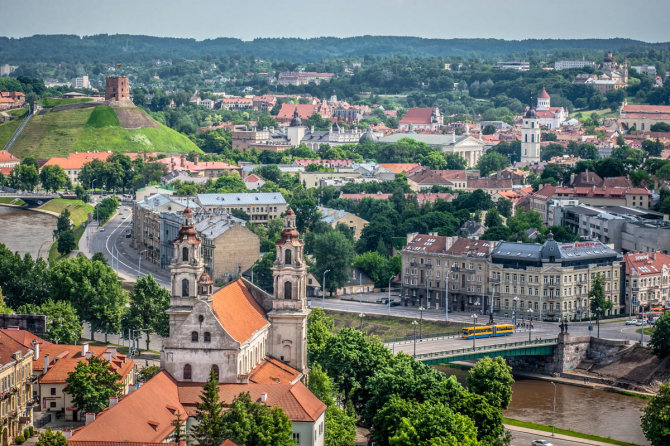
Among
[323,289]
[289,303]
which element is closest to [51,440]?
[289,303]

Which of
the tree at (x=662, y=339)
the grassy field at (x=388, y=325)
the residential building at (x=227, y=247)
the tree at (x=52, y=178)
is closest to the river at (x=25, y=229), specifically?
the tree at (x=52, y=178)

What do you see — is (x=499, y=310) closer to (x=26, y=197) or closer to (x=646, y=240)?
(x=646, y=240)

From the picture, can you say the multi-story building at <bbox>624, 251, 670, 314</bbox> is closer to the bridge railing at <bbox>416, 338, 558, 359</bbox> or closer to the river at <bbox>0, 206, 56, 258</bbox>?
the bridge railing at <bbox>416, 338, 558, 359</bbox>

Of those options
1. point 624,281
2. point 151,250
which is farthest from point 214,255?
point 624,281

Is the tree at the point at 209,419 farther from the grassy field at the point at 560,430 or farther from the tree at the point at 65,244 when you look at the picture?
the tree at the point at 65,244

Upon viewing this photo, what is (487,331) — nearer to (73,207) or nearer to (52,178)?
(73,207)

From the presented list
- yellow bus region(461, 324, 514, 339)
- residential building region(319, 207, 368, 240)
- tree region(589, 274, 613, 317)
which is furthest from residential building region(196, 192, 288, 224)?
yellow bus region(461, 324, 514, 339)
